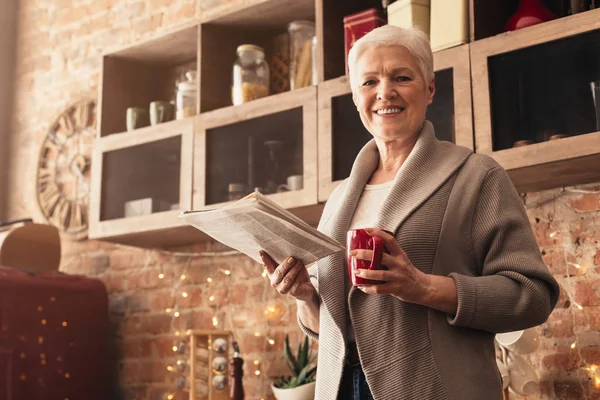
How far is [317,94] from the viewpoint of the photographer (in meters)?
2.40

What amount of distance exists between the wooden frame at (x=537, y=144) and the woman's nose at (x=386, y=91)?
2.29 feet

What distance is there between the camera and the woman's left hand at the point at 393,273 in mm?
1104

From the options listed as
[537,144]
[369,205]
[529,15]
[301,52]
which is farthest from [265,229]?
[301,52]

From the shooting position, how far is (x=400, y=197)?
128cm

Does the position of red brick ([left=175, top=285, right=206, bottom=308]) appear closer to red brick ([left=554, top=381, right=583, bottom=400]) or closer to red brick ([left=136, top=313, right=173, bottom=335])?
red brick ([left=136, top=313, right=173, bottom=335])

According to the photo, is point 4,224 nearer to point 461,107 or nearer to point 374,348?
point 461,107

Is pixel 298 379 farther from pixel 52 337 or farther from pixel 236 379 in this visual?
pixel 52 337

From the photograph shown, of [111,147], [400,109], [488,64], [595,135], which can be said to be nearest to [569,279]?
[595,135]

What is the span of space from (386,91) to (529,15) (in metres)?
0.92

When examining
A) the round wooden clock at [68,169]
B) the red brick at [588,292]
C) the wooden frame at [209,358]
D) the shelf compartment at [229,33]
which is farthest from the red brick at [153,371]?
the red brick at [588,292]

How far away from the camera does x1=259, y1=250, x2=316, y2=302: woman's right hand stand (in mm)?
1321

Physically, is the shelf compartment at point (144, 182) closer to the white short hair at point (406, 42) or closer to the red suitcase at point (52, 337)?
the red suitcase at point (52, 337)

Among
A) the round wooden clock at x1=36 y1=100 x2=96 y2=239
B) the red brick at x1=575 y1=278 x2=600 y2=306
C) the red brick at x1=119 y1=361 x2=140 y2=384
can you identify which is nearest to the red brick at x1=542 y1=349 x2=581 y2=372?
the red brick at x1=575 y1=278 x2=600 y2=306

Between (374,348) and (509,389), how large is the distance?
1.09 meters
